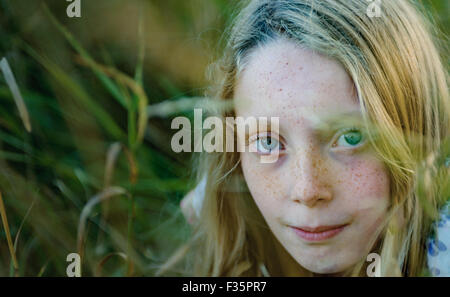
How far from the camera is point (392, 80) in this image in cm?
88

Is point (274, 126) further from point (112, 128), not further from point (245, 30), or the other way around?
point (112, 128)

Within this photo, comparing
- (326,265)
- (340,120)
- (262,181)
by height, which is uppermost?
(340,120)

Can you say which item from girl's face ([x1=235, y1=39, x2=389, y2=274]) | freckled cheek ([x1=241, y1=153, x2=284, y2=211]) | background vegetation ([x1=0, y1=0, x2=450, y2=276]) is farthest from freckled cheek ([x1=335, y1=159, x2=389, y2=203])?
background vegetation ([x1=0, y1=0, x2=450, y2=276])

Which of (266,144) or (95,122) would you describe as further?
(95,122)

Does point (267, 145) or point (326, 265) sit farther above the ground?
point (267, 145)

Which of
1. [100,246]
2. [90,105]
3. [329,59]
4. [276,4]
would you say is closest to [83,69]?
[90,105]

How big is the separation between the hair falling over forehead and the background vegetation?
13 cm

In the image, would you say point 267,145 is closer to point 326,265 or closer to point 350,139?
point 350,139

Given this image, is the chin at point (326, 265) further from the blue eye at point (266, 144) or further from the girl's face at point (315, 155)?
the blue eye at point (266, 144)

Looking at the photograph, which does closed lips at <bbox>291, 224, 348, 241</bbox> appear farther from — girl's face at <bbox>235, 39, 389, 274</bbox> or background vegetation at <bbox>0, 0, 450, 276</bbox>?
background vegetation at <bbox>0, 0, 450, 276</bbox>

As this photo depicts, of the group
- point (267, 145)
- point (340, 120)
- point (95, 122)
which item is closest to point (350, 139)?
point (340, 120)

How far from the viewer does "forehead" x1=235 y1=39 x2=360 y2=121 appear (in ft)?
2.83

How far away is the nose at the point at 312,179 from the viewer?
34.6 inches

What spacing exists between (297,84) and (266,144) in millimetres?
128
